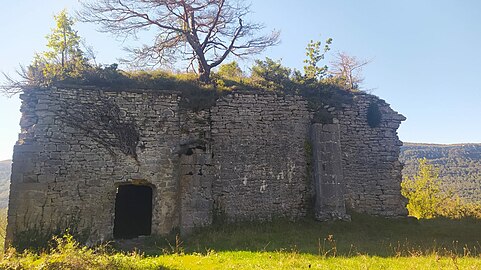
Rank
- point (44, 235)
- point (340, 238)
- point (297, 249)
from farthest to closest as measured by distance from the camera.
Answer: point (340, 238), point (44, 235), point (297, 249)

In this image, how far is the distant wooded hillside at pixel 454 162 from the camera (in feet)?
139

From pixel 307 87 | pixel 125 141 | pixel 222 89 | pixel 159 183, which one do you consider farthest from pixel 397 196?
pixel 125 141

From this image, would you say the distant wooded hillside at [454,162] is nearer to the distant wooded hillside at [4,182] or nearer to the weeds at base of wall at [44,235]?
the weeds at base of wall at [44,235]

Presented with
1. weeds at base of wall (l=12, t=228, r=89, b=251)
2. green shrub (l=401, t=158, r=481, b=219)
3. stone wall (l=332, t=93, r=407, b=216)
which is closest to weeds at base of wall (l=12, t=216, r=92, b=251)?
weeds at base of wall (l=12, t=228, r=89, b=251)

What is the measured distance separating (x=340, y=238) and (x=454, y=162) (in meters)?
52.9

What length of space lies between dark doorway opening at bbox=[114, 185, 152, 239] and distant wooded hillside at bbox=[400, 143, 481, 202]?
35.5m

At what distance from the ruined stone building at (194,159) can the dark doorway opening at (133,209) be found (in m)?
0.26

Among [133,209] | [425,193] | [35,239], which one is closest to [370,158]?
[133,209]

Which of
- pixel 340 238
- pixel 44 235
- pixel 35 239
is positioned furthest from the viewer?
pixel 340 238

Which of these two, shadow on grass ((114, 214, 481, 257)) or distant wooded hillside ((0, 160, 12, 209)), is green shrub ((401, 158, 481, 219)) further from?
distant wooded hillside ((0, 160, 12, 209))

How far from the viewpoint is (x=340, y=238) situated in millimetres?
9734

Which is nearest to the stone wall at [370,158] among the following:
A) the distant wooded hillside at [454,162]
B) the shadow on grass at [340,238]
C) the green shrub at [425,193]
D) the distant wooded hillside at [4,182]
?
the shadow on grass at [340,238]

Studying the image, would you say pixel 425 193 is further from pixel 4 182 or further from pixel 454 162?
pixel 4 182

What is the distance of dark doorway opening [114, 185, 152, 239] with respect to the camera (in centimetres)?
1316
